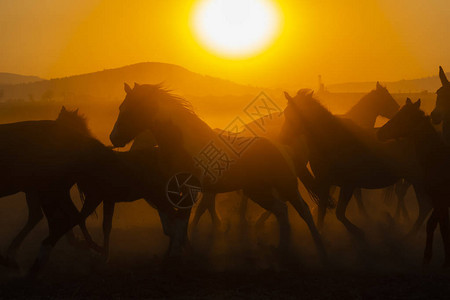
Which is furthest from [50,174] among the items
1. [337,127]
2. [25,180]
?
[337,127]

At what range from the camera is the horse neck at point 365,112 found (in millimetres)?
9562

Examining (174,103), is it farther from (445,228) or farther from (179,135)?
(445,228)

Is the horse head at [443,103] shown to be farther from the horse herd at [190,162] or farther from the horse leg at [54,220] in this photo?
the horse leg at [54,220]

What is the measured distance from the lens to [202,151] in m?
6.28

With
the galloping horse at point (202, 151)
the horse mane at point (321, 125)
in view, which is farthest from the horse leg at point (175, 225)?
the horse mane at point (321, 125)

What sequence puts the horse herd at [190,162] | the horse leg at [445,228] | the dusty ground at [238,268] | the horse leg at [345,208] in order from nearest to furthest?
the dusty ground at [238,268] < the horse herd at [190,162] < the horse leg at [445,228] < the horse leg at [345,208]

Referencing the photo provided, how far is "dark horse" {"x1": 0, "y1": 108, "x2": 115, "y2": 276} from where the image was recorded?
5.65m

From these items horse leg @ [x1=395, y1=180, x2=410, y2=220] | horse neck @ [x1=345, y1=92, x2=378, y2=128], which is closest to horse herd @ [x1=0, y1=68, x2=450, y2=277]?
horse leg @ [x1=395, y1=180, x2=410, y2=220]

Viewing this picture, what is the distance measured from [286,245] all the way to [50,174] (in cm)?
345

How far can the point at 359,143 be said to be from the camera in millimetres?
7297

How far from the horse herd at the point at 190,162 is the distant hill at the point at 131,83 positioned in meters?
126

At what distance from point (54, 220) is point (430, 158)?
5.10m

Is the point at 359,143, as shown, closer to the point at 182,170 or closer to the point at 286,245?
the point at 286,245

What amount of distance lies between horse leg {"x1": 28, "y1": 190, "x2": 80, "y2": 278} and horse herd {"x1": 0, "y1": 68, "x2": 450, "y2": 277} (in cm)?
1
